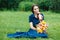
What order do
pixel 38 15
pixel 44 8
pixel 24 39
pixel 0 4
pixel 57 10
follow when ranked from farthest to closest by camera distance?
pixel 0 4 < pixel 44 8 < pixel 57 10 < pixel 38 15 < pixel 24 39

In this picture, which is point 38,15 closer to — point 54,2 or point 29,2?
point 54,2

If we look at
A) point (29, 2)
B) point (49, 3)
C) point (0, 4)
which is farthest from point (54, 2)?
point (0, 4)

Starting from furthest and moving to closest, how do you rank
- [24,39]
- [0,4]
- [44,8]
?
[0,4], [44,8], [24,39]

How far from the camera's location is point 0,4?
25.3 m

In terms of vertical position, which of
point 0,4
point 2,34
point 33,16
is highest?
point 33,16

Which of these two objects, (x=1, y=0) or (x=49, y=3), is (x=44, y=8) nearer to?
(x=49, y=3)

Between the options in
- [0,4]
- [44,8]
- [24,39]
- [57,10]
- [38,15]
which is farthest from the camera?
[0,4]

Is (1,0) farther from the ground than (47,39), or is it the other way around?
(47,39)

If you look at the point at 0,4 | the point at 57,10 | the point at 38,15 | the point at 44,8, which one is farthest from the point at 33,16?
the point at 0,4

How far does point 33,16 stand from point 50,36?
81 centimetres

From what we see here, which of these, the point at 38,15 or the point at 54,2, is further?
the point at 54,2

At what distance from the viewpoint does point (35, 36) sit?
27.0ft

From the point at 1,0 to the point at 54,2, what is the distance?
18.3 feet

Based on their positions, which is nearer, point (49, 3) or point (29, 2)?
point (49, 3)
